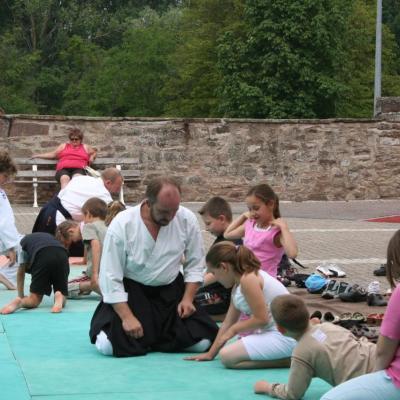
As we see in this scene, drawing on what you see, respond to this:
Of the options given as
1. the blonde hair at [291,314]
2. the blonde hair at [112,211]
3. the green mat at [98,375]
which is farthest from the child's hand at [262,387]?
the blonde hair at [112,211]

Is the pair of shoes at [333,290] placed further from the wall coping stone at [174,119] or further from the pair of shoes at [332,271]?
the wall coping stone at [174,119]

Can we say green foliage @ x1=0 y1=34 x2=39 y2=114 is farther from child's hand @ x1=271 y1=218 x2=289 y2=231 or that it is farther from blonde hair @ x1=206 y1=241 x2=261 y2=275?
blonde hair @ x1=206 y1=241 x2=261 y2=275

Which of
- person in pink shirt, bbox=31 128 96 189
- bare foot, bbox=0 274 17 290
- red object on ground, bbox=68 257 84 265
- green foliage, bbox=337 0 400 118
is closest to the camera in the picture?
bare foot, bbox=0 274 17 290

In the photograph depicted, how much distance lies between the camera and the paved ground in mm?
12266

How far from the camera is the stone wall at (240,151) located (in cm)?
1983

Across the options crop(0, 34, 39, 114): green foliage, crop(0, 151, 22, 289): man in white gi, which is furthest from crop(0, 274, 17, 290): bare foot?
crop(0, 34, 39, 114): green foliage

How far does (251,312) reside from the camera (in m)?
6.78

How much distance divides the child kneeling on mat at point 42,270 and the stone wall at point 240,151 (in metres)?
10.6

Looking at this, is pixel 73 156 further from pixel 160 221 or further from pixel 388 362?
pixel 388 362

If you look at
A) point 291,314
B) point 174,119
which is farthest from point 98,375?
point 174,119

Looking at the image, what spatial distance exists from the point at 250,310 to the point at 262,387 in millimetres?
818

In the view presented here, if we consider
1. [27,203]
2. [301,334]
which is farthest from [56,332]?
[27,203]

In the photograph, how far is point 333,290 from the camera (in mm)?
9438

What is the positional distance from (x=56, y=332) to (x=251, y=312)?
6.33ft
